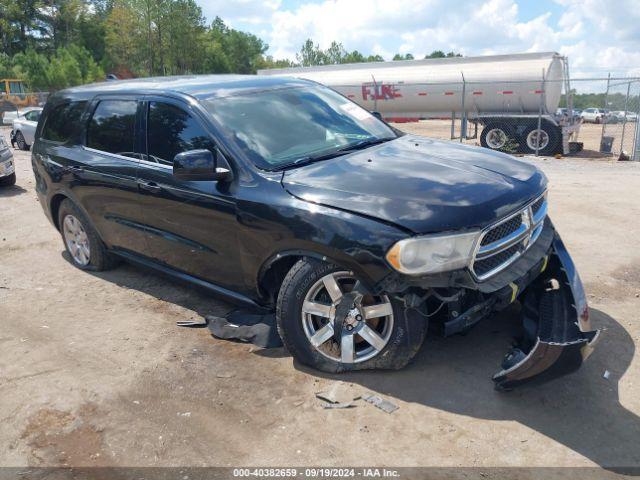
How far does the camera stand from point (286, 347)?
373 cm

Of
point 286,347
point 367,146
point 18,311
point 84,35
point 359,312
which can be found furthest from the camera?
point 84,35

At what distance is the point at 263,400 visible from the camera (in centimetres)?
344

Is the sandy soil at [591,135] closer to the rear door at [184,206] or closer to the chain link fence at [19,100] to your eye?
the rear door at [184,206]

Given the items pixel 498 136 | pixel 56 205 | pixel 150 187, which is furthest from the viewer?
pixel 498 136

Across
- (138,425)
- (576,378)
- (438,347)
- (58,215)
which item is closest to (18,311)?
(58,215)

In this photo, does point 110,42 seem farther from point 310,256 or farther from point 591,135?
point 310,256

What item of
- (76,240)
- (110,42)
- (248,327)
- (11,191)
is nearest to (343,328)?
(248,327)

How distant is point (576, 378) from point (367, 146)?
7.20ft

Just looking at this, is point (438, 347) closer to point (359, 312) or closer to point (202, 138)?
point (359, 312)

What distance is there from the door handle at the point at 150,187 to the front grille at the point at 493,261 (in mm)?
2522

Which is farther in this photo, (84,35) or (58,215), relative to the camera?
(84,35)

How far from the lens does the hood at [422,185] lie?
3178 millimetres

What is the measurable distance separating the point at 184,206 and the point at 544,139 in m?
15.0

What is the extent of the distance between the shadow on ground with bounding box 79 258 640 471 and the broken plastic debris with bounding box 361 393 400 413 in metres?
0.07
